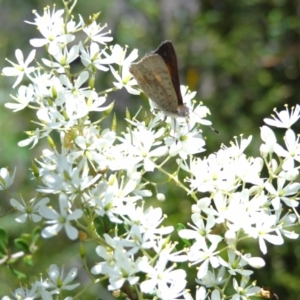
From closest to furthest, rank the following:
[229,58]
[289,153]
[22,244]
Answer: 1. [22,244]
2. [289,153]
3. [229,58]

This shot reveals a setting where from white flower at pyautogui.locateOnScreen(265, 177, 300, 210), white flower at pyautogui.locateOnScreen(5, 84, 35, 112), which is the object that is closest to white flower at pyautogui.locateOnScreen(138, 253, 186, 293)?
white flower at pyautogui.locateOnScreen(265, 177, 300, 210)

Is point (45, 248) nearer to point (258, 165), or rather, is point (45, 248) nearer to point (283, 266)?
point (283, 266)

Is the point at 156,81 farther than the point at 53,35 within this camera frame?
Yes

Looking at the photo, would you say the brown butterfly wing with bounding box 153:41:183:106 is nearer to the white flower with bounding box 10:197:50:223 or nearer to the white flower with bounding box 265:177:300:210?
the white flower with bounding box 265:177:300:210

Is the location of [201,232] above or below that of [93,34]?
below

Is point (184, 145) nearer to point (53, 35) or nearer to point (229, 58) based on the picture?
point (53, 35)

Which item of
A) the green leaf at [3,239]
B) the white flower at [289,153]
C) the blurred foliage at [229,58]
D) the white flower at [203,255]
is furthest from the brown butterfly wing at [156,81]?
the blurred foliage at [229,58]

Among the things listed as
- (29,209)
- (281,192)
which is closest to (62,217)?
(29,209)

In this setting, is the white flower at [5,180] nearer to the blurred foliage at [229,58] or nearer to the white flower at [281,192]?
the white flower at [281,192]
